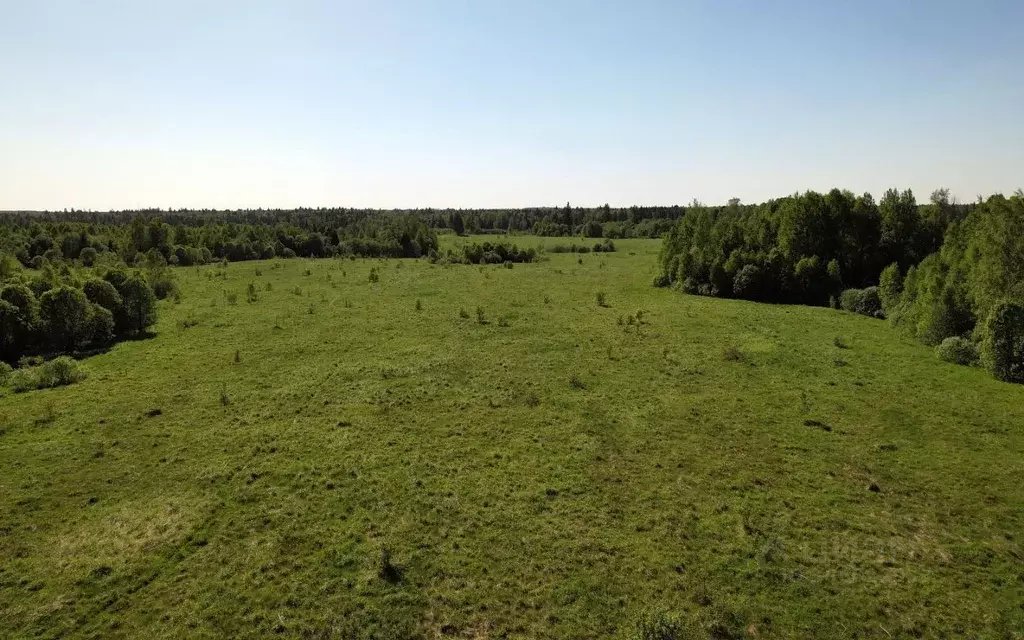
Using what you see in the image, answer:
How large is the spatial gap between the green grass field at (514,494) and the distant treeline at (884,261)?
10.2ft

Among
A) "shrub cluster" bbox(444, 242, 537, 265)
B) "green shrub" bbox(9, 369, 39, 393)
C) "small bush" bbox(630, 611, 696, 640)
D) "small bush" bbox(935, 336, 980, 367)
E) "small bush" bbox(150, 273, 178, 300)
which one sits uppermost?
"shrub cluster" bbox(444, 242, 537, 265)

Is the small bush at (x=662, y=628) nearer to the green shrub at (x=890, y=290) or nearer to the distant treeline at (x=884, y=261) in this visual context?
the distant treeline at (x=884, y=261)

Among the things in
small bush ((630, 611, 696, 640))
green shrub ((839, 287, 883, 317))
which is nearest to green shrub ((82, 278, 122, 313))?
small bush ((630, 611, 696, 640))

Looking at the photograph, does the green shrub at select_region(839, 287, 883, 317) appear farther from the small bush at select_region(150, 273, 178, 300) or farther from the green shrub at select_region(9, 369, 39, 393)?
the small bush at select_region(150, 273, 178, 300)

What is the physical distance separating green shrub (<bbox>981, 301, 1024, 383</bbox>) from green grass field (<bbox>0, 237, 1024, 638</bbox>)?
1053 millimetres

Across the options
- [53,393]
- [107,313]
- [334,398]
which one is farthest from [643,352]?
[107,313]

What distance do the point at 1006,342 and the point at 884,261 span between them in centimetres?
3564

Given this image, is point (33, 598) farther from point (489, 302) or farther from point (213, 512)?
point (489, 302)

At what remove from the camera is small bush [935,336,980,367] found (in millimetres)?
35719

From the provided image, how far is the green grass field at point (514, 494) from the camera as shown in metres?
14.8

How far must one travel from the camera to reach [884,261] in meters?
64.0

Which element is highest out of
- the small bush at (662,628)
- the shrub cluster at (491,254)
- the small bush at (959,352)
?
the shrub cluster at (491,254)

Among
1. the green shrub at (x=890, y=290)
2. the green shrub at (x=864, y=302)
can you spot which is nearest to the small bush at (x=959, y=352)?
the green shrub at (x=890, y=290)

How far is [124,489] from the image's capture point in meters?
21.1
